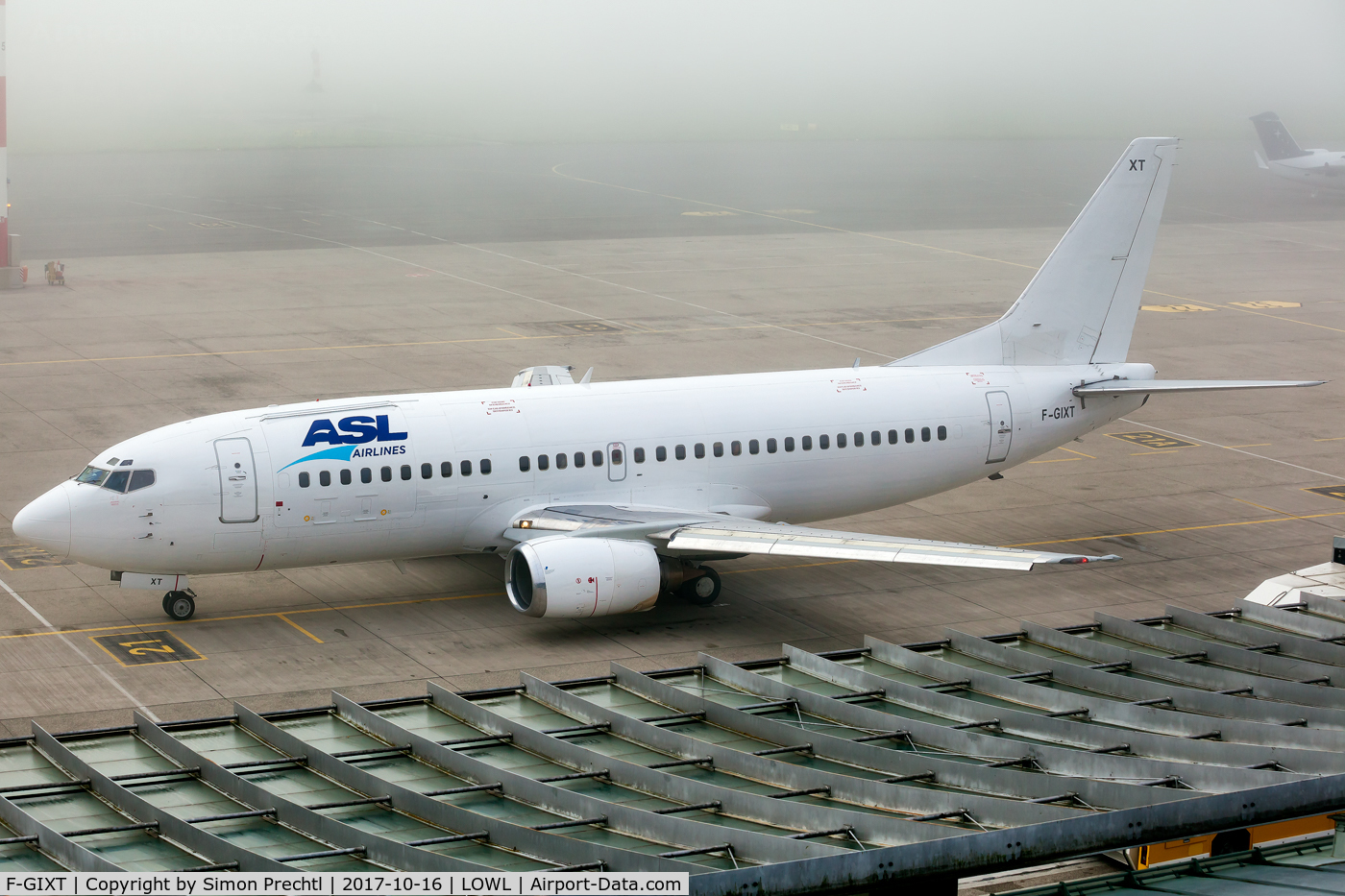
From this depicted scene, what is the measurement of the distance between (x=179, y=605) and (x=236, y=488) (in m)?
3.14

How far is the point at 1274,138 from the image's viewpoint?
121688 millimetres

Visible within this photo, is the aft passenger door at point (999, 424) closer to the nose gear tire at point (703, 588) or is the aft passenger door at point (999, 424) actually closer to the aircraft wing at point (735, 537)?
the aircraft wing at point (735, 537)

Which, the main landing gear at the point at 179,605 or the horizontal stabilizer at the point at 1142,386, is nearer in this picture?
the main landing gear at the point at 179,605

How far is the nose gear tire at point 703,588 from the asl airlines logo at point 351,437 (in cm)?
701

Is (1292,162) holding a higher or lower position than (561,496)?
higher

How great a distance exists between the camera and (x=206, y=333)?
64062 millimetres

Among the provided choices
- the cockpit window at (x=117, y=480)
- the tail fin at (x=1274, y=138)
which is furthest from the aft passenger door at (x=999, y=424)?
the tail fin at (x=1274, y=138)

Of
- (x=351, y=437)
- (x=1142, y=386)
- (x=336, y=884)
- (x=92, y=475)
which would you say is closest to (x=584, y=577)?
(x=351, y=437)

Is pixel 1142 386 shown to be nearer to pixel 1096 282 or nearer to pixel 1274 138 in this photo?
pixel 1096 282

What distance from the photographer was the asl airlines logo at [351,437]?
109 ft

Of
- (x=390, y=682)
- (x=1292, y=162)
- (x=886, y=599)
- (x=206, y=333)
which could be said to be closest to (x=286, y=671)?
(x=390, y=682)

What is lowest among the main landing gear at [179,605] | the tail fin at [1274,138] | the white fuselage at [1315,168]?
the main landing gear at [179,605]

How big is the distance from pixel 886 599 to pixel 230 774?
22230mm

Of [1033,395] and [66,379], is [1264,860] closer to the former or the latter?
[1033,395]
